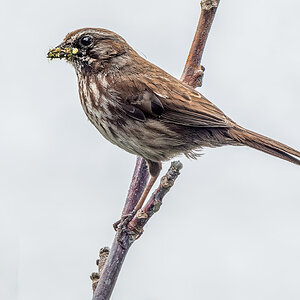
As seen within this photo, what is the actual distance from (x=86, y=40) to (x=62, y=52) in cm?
21

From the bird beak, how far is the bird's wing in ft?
1.86

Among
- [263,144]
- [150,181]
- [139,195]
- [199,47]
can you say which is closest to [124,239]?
[139,195]

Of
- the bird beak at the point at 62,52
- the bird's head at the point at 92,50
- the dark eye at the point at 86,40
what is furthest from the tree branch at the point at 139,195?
the bird beak at the point at 62,52

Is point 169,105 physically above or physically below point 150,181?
above

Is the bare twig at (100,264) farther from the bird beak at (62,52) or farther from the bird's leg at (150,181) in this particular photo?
the bird beak at (62,52)

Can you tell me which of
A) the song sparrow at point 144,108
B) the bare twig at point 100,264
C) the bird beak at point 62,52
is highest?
the bird beak at point 62,52

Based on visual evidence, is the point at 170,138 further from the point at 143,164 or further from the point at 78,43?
the point at 78,43

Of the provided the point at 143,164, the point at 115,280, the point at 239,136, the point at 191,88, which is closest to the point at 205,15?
the point at 191,88

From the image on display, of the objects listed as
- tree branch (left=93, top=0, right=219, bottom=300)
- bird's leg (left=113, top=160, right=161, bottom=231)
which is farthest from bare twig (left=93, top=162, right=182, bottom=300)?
bird's leg (left=113, top=160, right=161, bottom=231)

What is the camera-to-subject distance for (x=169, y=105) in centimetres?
396

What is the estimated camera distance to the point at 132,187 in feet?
12.6

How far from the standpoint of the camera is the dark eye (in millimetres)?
4043

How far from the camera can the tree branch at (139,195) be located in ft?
9.43

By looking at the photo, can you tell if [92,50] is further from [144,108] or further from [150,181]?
[150,181]
